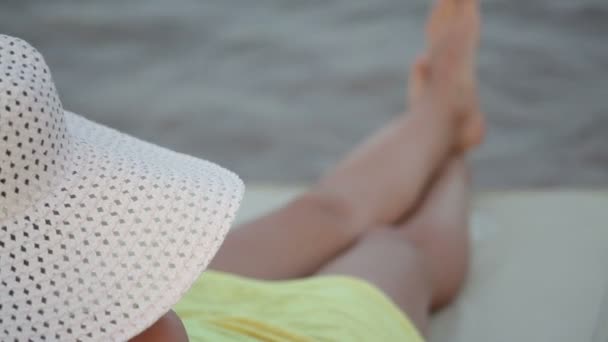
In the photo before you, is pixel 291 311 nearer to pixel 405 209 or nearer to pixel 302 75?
pixel 405 209

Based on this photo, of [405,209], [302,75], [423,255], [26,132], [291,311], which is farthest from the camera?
[302,75]

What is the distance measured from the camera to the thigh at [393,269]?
1158 millimetres

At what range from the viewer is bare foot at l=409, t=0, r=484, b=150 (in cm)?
156

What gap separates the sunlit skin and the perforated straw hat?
0.42m

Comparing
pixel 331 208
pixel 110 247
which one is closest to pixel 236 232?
pixel 331 208

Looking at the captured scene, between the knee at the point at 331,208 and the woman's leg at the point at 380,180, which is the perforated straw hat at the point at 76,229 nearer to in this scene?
the woman's leg at the point at 380,180

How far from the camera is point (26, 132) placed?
708 millimetres

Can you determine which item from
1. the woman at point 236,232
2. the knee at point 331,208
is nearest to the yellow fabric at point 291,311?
the woman at point 236,232

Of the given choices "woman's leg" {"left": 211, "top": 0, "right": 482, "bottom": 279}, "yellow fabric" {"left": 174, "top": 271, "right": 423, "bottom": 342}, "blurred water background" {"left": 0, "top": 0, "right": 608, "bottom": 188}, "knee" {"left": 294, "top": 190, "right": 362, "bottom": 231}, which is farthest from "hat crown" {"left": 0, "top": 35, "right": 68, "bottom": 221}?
"blurred water background" {"left": 0, "top": 0, "right": 608, "bottom": 188}

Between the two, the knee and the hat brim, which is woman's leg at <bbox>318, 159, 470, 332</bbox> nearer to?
the knee

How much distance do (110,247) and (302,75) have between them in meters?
1.51

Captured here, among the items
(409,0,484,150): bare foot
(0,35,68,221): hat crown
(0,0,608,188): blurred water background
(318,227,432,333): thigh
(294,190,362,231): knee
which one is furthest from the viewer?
(0,0,608,188): blurred water background

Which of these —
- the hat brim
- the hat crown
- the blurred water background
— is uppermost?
the hat crown

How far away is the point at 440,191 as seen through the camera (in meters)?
1.45
